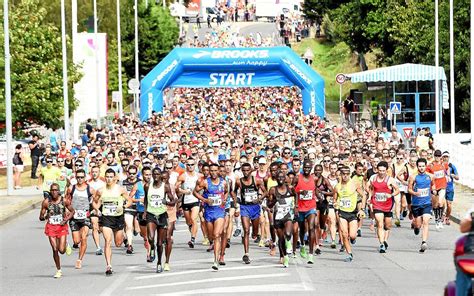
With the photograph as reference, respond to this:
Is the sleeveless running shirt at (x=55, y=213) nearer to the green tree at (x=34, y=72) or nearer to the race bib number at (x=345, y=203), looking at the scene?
the race bib number at (x=345, y=203)

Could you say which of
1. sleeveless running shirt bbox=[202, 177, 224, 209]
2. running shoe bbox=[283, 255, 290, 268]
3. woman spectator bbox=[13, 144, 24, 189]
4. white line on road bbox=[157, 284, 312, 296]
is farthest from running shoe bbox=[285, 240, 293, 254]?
woman spectator bbox=[13, 144, 24, 189]

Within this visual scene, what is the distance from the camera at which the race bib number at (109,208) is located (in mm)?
22359

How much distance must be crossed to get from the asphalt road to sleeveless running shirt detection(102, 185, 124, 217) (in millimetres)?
893

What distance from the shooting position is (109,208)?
73.4ft

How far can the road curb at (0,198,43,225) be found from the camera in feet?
111

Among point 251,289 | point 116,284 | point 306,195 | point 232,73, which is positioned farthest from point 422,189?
point 232,73

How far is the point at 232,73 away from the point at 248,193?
132 ft

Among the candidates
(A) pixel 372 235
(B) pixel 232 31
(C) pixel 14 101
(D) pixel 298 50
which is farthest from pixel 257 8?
(A) pixel 372 235

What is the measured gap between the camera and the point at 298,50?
11394 cm

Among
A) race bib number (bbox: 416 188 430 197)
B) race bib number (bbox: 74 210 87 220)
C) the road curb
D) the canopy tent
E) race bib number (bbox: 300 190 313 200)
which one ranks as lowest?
the road curb

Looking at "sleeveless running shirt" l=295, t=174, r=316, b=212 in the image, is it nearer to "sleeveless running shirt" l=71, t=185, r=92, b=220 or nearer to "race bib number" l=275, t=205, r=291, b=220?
"race bib number" l=275, t=205, r=291, b=220

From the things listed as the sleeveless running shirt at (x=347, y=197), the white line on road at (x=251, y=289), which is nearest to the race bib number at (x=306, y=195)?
the sleeveless running shirt at (x=347, y=197)

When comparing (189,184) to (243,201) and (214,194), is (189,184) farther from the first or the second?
(214,194)

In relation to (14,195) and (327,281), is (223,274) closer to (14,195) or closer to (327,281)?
(327,281)
